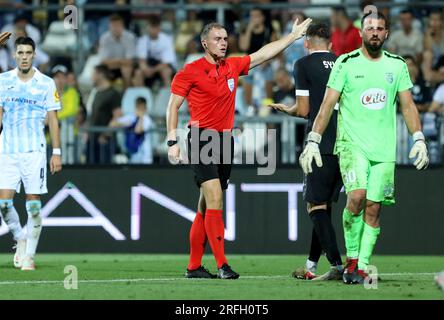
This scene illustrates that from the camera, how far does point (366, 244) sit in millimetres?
11242

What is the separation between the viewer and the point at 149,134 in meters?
18.3

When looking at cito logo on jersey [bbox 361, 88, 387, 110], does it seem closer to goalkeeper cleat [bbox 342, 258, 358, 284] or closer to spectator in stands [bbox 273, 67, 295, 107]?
goalkeeper cleat [bbox 342, 258, 358, 284]

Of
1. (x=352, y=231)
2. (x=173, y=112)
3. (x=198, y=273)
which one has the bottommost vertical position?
(x=198, y=273)

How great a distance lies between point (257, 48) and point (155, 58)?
1.82 m

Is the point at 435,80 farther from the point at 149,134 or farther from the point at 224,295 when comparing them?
the point at 224,295

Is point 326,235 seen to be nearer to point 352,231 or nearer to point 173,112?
point 352,231

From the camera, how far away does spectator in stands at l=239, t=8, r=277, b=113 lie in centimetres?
1991

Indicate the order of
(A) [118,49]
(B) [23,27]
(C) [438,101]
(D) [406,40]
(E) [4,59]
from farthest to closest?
1. (B) [23,27]
2. (E) [4,59]
3. (A) [118,49]
4. (D) [406,40]
5. (C) [438,101]

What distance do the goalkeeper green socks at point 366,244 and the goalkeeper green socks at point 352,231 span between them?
0.20 feet

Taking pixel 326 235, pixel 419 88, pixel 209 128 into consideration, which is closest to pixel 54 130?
pixel 209 128

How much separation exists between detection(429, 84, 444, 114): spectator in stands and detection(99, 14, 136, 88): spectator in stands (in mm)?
5362

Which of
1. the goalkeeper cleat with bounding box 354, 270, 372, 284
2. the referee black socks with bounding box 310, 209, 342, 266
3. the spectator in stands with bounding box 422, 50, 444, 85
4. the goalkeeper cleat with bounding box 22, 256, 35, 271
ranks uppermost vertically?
the spectator in stands with bounding box 422, 50, 444, 85

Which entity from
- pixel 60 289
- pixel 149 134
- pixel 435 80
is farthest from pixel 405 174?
pixel 60 289

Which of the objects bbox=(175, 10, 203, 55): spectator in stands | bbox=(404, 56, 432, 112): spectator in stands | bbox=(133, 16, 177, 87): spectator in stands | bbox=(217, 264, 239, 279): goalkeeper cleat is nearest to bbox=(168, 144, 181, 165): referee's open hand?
bbox=(217, 264, 239, 279): goalkeeper cleat
